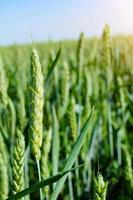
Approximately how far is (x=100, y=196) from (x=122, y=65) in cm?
322

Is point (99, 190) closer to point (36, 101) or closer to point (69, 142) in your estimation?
point (36, 101)

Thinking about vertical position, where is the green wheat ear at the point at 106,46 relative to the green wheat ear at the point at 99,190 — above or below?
above

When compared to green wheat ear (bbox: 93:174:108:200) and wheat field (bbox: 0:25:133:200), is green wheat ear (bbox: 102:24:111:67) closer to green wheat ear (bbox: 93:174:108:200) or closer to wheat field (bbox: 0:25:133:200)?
wheat field (bbox: 0:25:133:200)

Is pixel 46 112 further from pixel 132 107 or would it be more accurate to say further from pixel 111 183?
pixel 111 183

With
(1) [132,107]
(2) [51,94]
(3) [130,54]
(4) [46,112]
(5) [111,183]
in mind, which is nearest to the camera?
(5) [111,183]

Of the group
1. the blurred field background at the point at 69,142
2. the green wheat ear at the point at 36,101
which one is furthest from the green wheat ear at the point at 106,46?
the green wheat ear at the point at 36,101

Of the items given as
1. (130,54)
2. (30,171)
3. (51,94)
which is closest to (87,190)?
(30,171)

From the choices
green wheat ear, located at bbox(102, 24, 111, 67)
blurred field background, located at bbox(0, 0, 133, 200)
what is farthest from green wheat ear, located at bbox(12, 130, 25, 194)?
green wheat ear, located at bbox(102, 24, 111, 67)

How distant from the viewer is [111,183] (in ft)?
5.67

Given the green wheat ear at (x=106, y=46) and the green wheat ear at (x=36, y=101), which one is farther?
the green wheat ear at (x=106, y=46)

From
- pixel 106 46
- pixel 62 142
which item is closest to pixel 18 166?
pixel 106 46

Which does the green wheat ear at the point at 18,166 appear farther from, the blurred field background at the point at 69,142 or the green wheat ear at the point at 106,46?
the green wheat ear at the point at 106,46

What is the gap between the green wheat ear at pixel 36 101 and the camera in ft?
2.35

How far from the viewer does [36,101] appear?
72 cm
